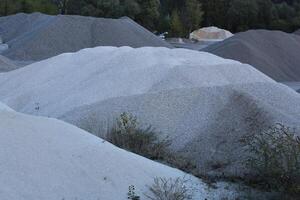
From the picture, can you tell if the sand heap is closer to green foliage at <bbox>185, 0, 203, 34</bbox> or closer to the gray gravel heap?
green foliage at <bbox>185, 0, 203, 34</bbox>

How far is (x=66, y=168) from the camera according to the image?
5797mm

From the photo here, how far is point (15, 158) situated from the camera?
5.73 meters

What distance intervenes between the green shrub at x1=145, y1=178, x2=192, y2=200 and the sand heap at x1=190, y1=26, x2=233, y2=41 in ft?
131

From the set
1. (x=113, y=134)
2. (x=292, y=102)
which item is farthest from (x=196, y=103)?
(x=113, y=134)

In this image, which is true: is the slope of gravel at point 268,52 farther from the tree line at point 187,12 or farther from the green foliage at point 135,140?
the tree line at point 187,12

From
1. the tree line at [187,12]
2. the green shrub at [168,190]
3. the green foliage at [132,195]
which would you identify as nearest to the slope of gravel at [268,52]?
the green shrub at [168,190]

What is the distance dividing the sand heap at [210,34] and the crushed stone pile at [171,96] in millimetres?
31301

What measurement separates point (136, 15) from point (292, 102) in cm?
4060

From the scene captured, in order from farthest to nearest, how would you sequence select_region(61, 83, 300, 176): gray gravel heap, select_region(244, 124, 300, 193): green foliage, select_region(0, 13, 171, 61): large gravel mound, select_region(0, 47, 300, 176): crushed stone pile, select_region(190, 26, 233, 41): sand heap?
1. select_region(190, 26, 233, 41): sand heap
2. select_region(0, 13, 171, 61): large gravel mound
3. select_region(0, 47, 300, 176): crushed stone pile
4. select_region(61, 83, 300, 176): gray gravel heap
5. select_region(244, 124, 300, 193): green foliage

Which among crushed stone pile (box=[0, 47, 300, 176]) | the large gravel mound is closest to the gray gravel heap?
crushed stone pile (box=[0, 47, 300, 176])

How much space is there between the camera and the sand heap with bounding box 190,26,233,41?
45.8 m

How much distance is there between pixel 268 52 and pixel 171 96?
45.5 ft

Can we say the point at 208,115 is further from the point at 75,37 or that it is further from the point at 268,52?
the point at 75,37

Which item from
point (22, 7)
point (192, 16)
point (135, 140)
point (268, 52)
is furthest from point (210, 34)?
point (135, 140)
